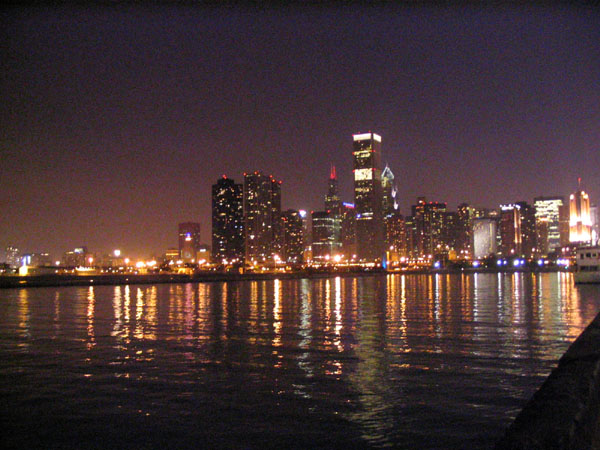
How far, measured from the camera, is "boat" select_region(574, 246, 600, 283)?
267 feet

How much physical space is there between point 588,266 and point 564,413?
89.4m

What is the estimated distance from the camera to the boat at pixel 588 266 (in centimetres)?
8138

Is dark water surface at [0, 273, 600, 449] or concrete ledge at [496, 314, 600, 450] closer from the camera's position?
concrete ledge at [496, 314, 600, 450]

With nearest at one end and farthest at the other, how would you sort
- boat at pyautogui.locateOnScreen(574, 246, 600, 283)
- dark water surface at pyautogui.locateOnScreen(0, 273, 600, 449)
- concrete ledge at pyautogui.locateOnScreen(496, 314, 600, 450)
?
1. concrete ledge at pyautogui.locateOnScreen(496, 314, 600, 450)
2. dark water surface at pyautogui.locateOnScreen(0, 273, 600, 449)
3. boat at pyautogui.locateOnScreen(574, 246, 600, 283)

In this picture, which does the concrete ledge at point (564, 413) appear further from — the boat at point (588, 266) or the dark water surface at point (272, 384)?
the boat at point (588, 266)

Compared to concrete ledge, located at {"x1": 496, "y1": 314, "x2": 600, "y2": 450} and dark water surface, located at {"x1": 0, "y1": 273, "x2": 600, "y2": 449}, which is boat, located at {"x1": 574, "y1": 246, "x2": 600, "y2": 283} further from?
concrete ledge, located at {"x1": 496, "y1": 314, "x2": 600, "y2": 450}

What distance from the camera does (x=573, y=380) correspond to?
7.07 metres

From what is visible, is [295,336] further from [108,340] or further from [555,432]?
[555,432]

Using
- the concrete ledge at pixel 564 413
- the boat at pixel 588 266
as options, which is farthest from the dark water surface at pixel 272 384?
the boat at pixel 588 266

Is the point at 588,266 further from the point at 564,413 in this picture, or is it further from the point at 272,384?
the point at 564,413

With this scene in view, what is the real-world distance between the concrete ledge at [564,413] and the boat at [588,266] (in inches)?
3245

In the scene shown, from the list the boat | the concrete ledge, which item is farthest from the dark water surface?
the boat

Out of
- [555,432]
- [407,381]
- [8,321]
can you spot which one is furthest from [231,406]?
[8,321]

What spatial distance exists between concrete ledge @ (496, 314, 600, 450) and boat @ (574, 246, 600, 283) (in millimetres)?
82416
